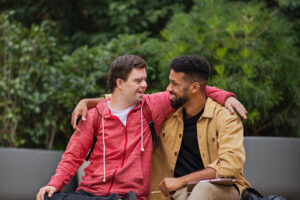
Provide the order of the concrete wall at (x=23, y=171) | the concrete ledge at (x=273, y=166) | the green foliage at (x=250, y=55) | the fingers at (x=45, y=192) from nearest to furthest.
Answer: the fingers at (x=45, y=192) → the concrete wall at (x=23, y=171) → the concrete ledge at (x=273, y=166) → the green foliage at (x=250, y=55)

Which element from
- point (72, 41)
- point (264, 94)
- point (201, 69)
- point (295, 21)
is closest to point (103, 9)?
point (72, 41)

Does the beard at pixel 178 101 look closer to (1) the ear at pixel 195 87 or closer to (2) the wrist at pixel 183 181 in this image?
(1) the ear at pixel 195 87

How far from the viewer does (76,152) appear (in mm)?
3230

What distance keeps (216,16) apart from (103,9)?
2233 mm

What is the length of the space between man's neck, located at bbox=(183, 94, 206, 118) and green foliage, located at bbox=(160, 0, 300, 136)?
2.98 ft

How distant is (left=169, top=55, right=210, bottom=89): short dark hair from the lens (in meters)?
3.28

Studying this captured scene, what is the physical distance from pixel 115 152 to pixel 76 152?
0.89 ft

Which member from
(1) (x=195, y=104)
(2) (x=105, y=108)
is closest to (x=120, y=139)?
(2) (x=105, y=108)

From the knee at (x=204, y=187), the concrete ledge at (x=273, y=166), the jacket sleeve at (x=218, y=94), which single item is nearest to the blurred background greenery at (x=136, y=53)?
the concrete ledge at (x=273, y=166)

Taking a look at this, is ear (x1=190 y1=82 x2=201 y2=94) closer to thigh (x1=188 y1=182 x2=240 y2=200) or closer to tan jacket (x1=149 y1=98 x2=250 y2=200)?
tan jacket (x1=149 y1=98 x2=250 y2=200)

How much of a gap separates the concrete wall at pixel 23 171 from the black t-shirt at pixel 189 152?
100 centimetres

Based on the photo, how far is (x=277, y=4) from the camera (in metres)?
5.67

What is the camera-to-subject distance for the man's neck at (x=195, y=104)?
3.36 metres

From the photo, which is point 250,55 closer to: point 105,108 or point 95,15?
point 105,108
